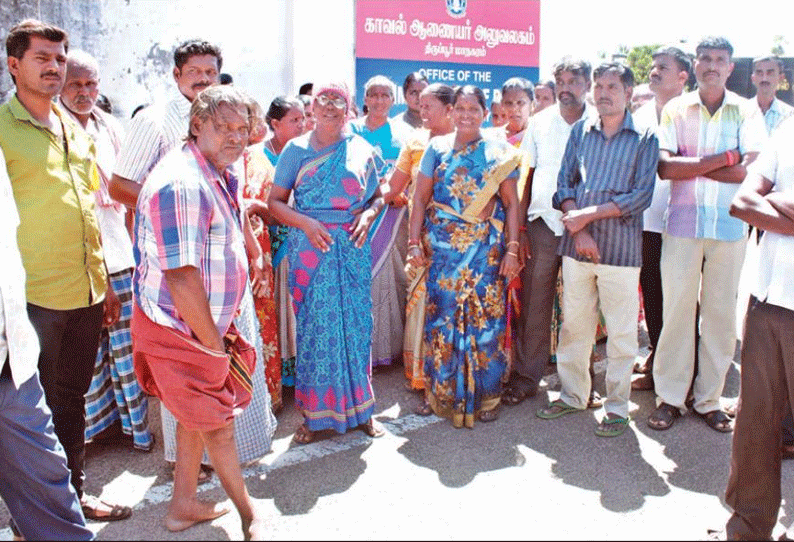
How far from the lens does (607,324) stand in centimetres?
443

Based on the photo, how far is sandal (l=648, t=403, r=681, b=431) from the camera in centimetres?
441

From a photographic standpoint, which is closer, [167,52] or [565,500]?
[565,500]

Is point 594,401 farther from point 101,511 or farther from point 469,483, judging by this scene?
point 101,511

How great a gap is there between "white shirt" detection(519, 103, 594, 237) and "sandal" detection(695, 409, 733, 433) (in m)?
1.46

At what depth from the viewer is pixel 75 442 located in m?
3.37

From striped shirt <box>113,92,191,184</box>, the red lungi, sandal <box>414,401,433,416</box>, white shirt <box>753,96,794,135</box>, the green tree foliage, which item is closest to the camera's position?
the red lungi

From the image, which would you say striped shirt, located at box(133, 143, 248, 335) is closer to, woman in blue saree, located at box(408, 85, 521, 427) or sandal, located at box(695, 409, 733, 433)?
woman in blue saree, located at box(408, 85, 521, 427)

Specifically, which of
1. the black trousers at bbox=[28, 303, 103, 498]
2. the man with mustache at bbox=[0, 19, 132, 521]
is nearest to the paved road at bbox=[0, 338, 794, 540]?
the black trousers at bbox=[28, 303, 103, 498]

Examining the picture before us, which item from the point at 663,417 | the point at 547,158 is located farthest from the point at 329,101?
the point at 663,417

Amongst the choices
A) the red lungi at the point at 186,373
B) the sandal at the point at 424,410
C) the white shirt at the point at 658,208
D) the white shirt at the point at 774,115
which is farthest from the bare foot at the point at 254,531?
the white shirt at the point at 774,115

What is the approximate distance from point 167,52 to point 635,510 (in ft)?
22.8

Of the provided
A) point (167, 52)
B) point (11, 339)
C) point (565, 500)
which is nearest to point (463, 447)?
point (565, 500)

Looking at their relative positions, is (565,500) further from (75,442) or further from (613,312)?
(75,442)

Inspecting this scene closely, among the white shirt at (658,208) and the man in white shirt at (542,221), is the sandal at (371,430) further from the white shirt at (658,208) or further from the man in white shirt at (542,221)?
the white shirt at (658,208)
